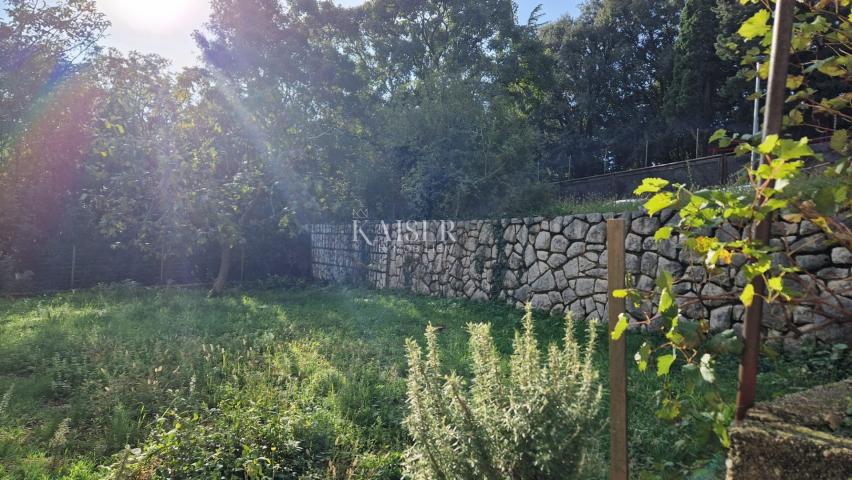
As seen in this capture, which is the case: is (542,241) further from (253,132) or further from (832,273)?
(253,132)

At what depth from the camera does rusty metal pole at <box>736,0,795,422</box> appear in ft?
3.48

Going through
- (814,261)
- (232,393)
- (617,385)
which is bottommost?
(232,393)

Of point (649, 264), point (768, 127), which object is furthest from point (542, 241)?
point (768, 127)

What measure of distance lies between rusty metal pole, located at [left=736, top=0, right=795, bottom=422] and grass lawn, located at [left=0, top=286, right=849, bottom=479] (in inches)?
5.6

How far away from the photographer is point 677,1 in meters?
20.6

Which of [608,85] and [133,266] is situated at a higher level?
[608,85]

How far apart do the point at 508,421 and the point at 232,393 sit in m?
2.28

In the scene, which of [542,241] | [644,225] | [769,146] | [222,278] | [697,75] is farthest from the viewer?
[697,75]

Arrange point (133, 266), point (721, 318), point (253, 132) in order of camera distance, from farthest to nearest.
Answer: point (133, 266)
point (253, 132)
point (721, 318)

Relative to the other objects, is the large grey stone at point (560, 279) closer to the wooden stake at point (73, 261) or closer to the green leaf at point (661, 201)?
the green leaf at point (661, 201)

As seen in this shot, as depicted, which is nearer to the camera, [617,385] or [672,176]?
[617,385]

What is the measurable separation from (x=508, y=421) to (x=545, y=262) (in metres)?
5.16

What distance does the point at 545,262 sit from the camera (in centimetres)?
673

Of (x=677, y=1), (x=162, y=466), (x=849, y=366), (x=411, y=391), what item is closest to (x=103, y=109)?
(x=162, y=466)
